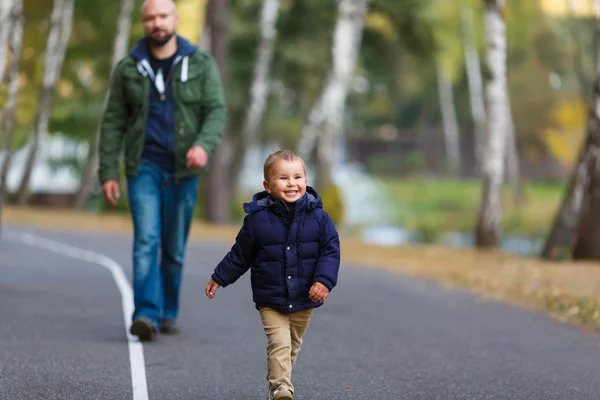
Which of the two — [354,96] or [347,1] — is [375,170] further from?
[347,1]

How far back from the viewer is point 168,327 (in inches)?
343

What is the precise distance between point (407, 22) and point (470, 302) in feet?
88.8

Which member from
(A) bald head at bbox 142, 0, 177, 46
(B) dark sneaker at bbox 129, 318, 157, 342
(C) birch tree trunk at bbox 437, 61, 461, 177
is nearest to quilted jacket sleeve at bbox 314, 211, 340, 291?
(B) dark sneaker at bbox 129, 318, 157, 342

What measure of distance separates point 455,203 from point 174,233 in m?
42.0

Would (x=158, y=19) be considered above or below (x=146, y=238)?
above

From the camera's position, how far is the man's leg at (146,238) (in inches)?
324

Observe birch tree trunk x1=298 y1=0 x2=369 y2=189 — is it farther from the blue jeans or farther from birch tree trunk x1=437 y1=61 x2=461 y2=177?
birch tree trunk x1=437 y1=61 x2=461 y2=177

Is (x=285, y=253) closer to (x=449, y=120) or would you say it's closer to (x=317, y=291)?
(x=317, y=291)

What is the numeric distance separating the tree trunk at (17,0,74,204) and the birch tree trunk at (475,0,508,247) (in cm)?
1793

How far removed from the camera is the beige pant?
225 inches

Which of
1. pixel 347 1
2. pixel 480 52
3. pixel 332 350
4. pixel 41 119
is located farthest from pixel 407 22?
pixel 332 350

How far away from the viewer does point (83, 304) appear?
10.5m

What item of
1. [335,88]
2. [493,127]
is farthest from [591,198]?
[335,88]

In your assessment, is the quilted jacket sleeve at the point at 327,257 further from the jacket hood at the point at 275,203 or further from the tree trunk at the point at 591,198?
the tree trunk at the point at 591,198
